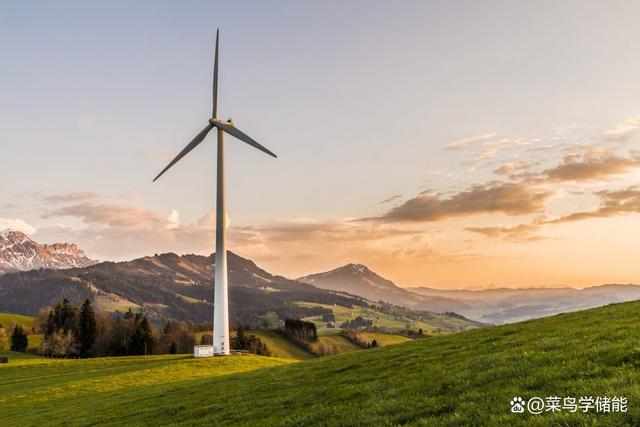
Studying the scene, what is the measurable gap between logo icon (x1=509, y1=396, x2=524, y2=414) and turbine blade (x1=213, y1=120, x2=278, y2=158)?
6785 cm

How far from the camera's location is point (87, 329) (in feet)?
481

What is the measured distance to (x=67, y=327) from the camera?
149625 millimetres

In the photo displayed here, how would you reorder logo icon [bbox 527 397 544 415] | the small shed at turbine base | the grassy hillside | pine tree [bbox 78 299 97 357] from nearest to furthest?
logo icon [bbox 527 397 544 415] → the grassy hillside → the small shed at turbine base → pine tree [bbox 78 299 97 357]

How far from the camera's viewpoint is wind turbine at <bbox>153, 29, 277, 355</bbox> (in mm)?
77750

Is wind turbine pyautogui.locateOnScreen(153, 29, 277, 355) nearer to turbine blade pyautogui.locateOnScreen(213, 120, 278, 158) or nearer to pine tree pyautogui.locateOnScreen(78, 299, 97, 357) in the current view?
turbine blade pyautogui.locateOnScreen(213, 120, 278, 158)

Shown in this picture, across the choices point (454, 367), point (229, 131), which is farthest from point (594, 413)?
point (229, 131)

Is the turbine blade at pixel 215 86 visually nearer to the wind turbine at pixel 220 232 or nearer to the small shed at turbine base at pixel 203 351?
the wind turbine at pixel 220 232

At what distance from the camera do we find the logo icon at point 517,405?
14336 mm

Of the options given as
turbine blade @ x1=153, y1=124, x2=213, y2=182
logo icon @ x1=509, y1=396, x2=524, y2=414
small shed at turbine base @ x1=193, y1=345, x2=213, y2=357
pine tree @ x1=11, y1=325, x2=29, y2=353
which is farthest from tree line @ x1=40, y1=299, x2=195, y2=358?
logo icon @ x1=509, y1=396, x2=524, y2=414

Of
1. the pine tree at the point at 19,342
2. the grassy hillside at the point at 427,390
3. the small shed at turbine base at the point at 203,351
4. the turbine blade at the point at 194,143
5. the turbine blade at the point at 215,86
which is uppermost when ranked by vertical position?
the turbine blade at the point at 215,86

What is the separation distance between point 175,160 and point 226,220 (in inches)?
595

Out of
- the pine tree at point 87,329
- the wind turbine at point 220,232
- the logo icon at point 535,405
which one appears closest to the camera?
the logo icon at point 535,405

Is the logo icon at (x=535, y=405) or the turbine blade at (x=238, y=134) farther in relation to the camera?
the turbine blade at (x=238, y=134)

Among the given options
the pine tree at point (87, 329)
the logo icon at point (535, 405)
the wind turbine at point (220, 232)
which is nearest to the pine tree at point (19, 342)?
the pine tree at point (87, 329)
